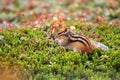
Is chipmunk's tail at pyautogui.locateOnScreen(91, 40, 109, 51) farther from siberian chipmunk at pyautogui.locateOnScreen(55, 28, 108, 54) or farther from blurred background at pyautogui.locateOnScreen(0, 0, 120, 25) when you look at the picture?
blurred background at pyautogui.locateOnScreen(0, 0, 120, 25)

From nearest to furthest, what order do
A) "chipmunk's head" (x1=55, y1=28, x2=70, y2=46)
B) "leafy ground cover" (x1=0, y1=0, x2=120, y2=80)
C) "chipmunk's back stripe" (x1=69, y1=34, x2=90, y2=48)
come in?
"leafy ground cover" (x1=0, y1=0, x2=120, y2=80)
"chipmunk's back stripe" (x1=69, y1=34, x2=90, y2=48)
"chipmunk's head" (x1=55, y1=28, x2=70, y2=46)

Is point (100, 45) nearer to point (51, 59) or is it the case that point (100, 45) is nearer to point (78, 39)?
point (78, 39)

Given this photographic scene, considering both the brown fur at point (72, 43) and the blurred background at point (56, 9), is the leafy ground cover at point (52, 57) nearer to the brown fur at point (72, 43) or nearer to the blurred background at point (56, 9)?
the brown fur at point (72, 43)

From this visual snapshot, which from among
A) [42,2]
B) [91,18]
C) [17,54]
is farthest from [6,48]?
[42,2]

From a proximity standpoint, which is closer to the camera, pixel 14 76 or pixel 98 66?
pixel 14 76

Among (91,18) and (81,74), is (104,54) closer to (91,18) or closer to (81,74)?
(81,74)

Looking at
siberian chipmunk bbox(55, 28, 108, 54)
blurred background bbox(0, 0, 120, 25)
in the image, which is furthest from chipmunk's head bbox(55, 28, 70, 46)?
blurred background bbox(0, 0, 120, 25)

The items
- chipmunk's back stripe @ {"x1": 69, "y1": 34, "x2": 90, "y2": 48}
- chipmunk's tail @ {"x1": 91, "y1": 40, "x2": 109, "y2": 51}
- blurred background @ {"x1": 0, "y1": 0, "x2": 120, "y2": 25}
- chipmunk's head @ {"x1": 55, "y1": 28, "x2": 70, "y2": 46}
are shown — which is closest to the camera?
chipmunk's back stripe @ {"x1": 69, "y1": 34, "x2": 90, "y2": 48}
